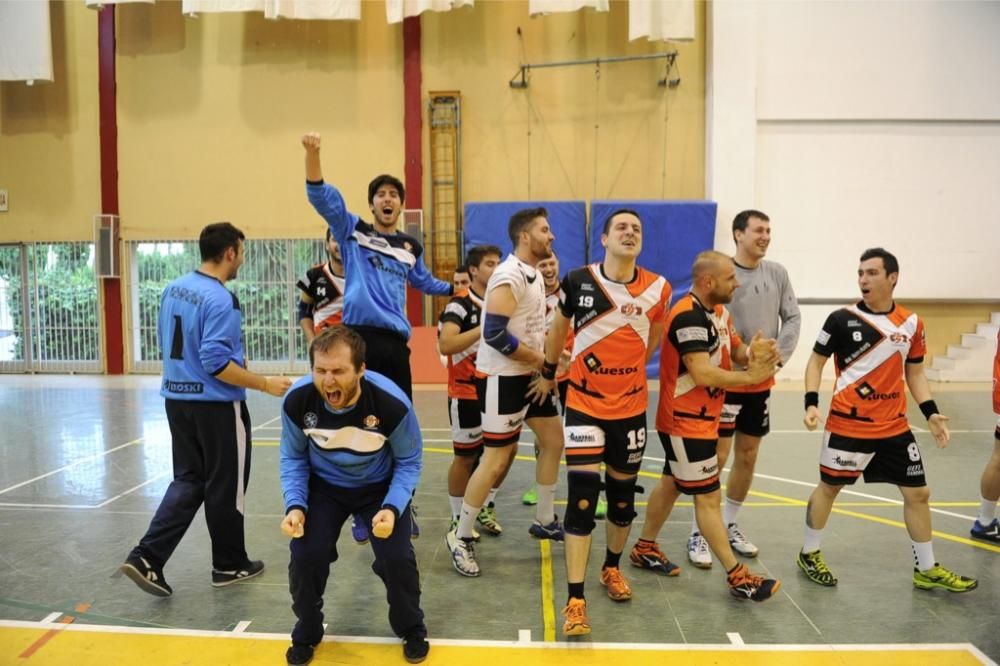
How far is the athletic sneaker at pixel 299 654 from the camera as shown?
11.3 ft

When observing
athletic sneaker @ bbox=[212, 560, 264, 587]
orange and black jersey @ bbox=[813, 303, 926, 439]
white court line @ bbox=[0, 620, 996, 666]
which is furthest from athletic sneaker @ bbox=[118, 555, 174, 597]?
orange and black jersey @ bbox=[813, 303, 926, 439]

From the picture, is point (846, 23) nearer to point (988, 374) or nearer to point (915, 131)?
point (915, 131)

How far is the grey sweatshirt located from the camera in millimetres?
4953

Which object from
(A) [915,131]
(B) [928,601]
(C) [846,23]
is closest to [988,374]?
(A) [915,131]

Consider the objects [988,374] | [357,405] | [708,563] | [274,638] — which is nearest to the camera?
[357,405]

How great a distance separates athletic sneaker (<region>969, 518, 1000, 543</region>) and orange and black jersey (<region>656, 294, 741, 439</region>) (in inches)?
101

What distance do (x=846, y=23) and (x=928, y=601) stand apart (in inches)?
519

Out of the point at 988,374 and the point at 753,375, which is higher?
the point at 753,375

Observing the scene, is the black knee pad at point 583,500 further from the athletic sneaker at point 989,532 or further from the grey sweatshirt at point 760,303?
the athletic sneaker at point 989,532

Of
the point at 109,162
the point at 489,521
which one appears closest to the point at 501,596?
the point at 489,521

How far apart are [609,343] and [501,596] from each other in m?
1.64

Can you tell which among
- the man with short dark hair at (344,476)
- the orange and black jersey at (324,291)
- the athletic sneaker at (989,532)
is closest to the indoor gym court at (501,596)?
the athletic sneaker at (989,532)

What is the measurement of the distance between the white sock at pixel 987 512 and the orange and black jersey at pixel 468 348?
3.74 metres

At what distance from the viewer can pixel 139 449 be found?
8.23 m
